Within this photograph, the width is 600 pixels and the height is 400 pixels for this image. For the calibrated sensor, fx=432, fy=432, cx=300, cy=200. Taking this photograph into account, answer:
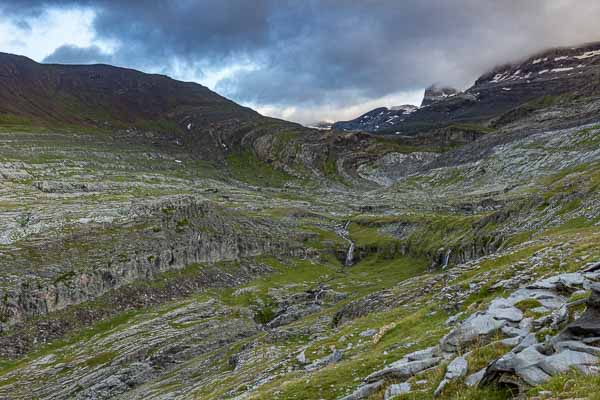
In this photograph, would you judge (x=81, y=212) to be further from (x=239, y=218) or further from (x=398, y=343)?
(x=398, y=343)

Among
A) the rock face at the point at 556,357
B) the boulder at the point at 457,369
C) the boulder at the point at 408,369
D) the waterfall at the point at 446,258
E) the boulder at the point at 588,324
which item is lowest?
the waterfall at the point at 446,258

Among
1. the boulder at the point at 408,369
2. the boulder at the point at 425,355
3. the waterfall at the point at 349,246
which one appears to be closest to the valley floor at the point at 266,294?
the boulder at the point at 408,369

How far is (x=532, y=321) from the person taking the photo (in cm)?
1884

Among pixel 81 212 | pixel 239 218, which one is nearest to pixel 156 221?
pixel 81 212

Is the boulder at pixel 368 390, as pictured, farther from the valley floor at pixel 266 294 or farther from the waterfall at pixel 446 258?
the waterfall at pixel 446 258

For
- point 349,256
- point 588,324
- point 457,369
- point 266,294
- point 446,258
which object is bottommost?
point 266,294

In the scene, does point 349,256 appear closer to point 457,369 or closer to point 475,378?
point 457,369

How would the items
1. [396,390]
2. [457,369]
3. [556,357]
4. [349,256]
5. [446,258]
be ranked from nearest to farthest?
[556,357]
[457,369]
[396,390]
[446,258]
[349,256]

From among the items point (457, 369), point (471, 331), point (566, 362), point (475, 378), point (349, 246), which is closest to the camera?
point (566, 362)

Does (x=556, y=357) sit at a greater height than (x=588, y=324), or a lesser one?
lesser

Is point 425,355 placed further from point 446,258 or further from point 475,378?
point 446,258

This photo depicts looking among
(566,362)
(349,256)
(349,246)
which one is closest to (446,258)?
(349,256)

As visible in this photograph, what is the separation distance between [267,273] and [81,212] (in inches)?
2070

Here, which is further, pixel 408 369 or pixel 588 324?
pixel 408 369
